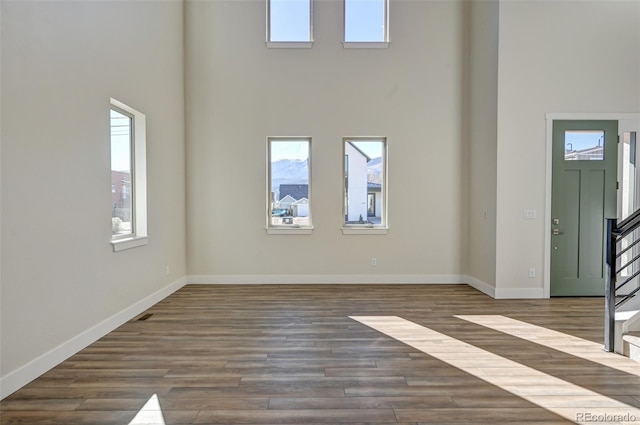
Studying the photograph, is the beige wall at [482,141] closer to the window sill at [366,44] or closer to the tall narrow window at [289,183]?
the window sill at [366,44]

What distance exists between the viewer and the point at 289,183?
596cm

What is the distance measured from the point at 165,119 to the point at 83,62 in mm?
1819

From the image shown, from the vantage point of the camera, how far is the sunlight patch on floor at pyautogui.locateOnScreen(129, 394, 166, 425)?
2145 mm

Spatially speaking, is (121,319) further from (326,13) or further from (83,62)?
(326,13)

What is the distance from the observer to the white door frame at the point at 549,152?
4.86 metres

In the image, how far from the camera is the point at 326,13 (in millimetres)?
5738

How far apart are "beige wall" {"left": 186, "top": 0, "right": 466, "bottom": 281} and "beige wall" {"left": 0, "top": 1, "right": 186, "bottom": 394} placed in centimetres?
Result: 125

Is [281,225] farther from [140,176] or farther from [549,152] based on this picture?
[549,152]

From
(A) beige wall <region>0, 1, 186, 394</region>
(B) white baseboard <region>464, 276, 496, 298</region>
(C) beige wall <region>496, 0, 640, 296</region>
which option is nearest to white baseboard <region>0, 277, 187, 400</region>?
(A) beige wall <region>0, 1, 186, 394</region>

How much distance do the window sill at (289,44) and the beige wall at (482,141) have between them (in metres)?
2.59

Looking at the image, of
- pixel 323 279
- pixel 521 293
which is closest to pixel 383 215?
pixel 323 279

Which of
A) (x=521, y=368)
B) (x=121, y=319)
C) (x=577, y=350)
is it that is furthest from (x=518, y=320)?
(x=121, y=319)

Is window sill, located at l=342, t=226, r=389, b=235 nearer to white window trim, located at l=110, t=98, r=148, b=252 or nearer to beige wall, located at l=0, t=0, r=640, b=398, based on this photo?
beige wall, located at l=0, t=0, r=640, b=398

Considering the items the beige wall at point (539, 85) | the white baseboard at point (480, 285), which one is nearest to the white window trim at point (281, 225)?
the white baseboard at point (480, 285)
